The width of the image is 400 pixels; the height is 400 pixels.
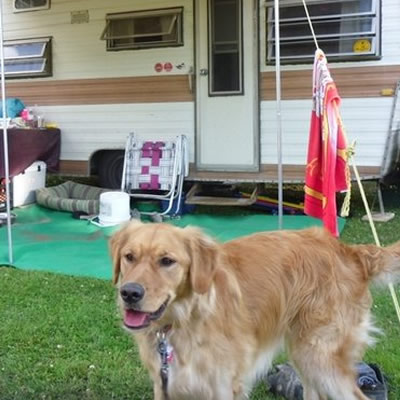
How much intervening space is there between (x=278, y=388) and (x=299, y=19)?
479cm

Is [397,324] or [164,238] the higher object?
[164,238]

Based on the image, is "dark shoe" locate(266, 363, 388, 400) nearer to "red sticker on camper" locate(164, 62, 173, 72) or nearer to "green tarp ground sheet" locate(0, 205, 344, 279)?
"green tarp ground sheet" locate(0, 205, 344, 279)

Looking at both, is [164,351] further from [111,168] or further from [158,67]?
[111,168]

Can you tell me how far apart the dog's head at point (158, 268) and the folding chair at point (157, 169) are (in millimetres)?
4739

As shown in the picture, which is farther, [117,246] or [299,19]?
[299,19]

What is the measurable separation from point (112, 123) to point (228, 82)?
167 centimetres

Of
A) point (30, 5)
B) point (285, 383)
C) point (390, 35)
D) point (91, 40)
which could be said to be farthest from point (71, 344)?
point (30, 5)

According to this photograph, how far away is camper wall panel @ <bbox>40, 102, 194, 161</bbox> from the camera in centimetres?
738

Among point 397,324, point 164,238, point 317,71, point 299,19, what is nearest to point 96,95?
point 299,19

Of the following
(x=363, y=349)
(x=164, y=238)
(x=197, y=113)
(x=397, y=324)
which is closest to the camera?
(x=164, y=238)

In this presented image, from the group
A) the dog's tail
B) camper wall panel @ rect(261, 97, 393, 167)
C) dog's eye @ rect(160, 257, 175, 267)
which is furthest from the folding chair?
dog's eye @ rect(160, 257, 175, 267)

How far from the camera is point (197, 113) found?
7.24m

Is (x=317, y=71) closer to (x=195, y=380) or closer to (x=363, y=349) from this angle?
(x=363, y=349)

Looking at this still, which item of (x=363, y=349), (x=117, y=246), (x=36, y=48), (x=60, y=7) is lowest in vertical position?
(x=363, y=349)
